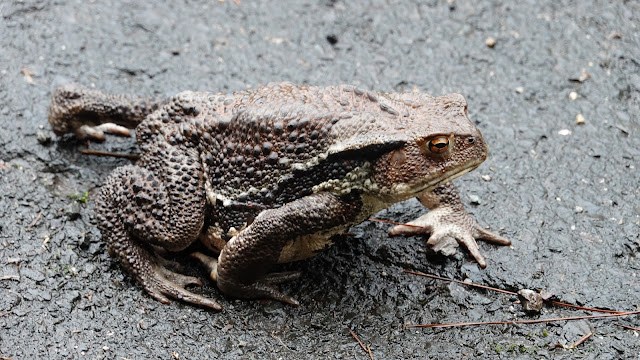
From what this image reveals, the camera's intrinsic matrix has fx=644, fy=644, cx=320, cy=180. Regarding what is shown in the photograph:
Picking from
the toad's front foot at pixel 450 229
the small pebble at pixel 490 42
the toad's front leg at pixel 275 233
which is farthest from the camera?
the small pebble at pixel 490 42

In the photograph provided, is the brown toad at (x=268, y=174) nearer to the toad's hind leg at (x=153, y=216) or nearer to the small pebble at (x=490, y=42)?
the toad's hind leg at (x=153, y=216)

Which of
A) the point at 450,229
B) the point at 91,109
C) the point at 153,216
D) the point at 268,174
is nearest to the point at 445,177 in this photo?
the point at 450,229

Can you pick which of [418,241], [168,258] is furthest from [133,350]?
[418,241]

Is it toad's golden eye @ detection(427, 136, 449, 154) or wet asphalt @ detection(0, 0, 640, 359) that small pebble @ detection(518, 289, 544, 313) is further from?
toad's golden eye @ detection(427, 136, 449, 154)

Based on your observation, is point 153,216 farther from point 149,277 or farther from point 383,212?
point 383,212

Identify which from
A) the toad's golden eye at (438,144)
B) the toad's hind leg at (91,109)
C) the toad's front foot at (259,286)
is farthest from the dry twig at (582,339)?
the toad's hind leg at (91,109)

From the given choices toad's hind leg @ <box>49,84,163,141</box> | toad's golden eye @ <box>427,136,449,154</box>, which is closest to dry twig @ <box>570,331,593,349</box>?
toad's golden eye @ <box>427,136,449,154</box>
